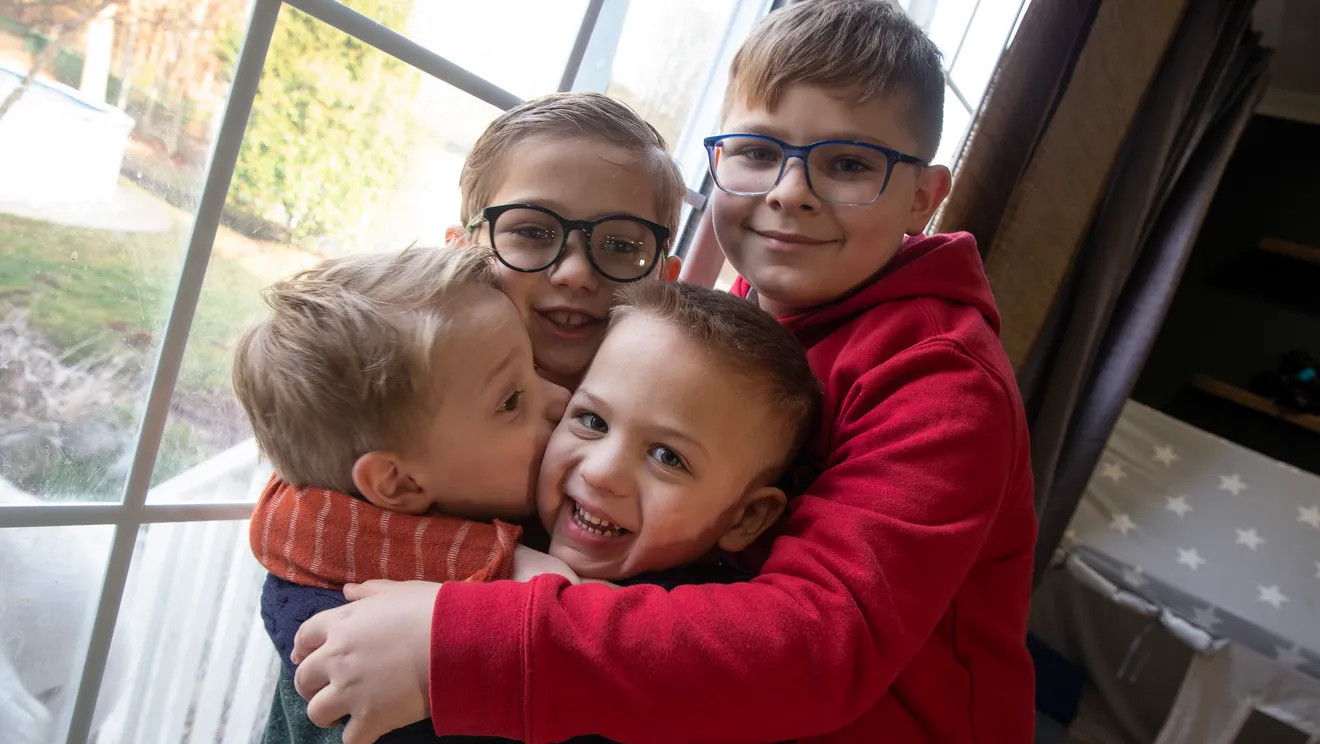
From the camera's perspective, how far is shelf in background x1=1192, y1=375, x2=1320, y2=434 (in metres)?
3.14

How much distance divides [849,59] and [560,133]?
0.37 meters

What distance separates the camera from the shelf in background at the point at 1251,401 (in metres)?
3.14

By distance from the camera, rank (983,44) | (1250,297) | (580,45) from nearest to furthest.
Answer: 1. (580,45)
2. (983,44)
3. (1250,297)

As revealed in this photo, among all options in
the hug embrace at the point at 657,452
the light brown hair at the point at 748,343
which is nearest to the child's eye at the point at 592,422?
the hug embrace at the point at 657,452

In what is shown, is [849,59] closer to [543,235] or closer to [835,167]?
[835,167]

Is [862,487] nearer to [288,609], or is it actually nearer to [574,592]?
[574,592]

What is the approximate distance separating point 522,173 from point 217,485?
22.5 inches

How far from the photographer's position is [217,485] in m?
0.95

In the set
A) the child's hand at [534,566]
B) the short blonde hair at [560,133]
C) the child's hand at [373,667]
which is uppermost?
the short blonde hair at [560,133]

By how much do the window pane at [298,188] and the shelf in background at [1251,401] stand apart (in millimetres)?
3602

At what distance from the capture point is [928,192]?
39.2 inches

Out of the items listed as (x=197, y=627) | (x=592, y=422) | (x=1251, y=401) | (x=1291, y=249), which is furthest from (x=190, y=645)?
(x=1291, y=249)

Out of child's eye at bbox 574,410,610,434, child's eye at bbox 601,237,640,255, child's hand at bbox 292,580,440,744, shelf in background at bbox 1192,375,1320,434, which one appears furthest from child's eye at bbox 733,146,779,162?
shelf in background at bbox 1192,375,1320,434

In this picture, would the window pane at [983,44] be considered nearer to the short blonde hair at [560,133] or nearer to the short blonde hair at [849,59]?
the short blonde hair at [849,59]
